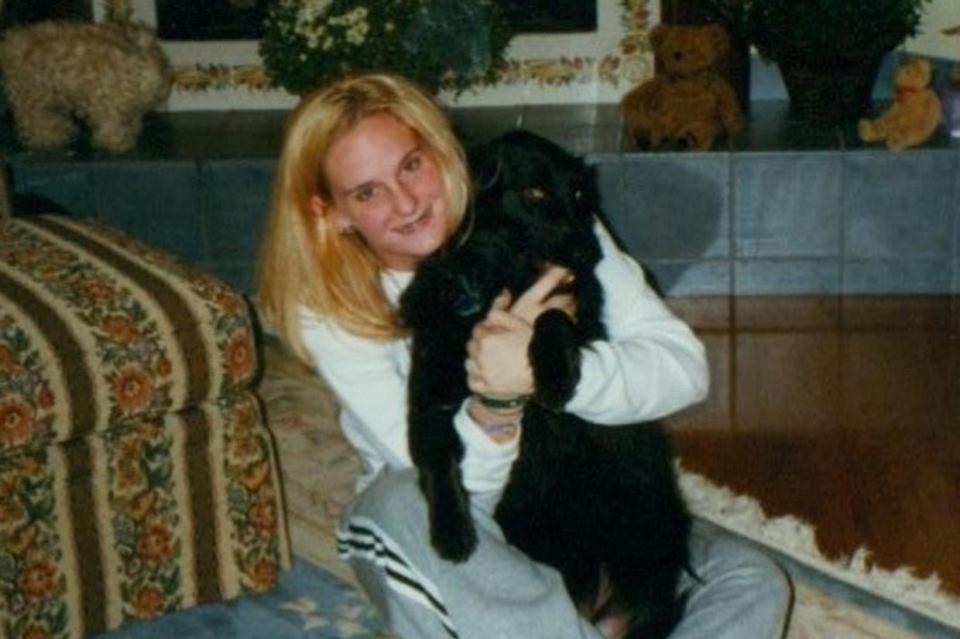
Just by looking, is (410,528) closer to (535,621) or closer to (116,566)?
(535,621)

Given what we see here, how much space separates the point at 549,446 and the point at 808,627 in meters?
0.51

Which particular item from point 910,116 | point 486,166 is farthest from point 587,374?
point 910,116

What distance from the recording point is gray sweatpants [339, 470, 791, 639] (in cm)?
150

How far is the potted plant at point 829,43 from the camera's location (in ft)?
9.89

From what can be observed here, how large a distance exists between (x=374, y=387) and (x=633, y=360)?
0.30 meters

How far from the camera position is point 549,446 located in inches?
63.0

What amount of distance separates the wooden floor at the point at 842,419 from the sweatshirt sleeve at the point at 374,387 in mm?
756

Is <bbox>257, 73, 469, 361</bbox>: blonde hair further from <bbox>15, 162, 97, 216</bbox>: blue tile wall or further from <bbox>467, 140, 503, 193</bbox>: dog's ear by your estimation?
<bbox>15, 162, 97, 216</bbox>: blue tile wall

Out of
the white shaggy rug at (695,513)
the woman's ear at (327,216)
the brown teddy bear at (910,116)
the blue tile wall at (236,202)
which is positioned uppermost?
the woman's ear at (327,216)

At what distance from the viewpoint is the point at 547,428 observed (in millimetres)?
1607

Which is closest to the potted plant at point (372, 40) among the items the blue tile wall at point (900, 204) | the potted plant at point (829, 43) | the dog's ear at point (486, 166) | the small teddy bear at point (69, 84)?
the small teddy bear at point (69, 84)

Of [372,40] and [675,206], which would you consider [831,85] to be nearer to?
[675,206]

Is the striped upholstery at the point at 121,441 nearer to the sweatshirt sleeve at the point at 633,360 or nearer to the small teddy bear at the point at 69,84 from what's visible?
the sweatshirt sleeve at the point at 633,360

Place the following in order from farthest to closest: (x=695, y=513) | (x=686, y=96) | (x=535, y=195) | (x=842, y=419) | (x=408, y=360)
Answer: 1. (x=686, y=96)
2. (x=842, y=419)
3. (x=695, y=513)
4. (x=408, y=360)
5. (x=535, y=195)
